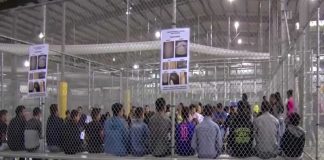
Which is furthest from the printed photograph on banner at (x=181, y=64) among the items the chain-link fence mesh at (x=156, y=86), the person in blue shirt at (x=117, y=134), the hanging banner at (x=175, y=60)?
the person in blue shirt at (x=117, y=134)

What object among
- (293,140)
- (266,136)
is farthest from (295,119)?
(266,136)

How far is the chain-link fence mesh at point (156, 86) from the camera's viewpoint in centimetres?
824

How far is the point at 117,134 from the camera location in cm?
884

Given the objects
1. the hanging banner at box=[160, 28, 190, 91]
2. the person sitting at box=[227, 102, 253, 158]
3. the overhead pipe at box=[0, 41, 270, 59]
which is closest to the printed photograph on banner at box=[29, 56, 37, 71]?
the hanging banner at box=[160, 28, 190, 91]

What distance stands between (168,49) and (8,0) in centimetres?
1040

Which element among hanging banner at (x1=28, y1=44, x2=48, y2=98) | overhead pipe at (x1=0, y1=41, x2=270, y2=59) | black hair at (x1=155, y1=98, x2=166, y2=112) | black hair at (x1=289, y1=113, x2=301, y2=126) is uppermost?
overhead pipe at (x1=0, y1=41, x2=270, y2=59)

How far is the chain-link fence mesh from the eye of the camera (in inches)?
324

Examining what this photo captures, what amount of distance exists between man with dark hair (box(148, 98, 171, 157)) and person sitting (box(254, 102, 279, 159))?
5.29 feet

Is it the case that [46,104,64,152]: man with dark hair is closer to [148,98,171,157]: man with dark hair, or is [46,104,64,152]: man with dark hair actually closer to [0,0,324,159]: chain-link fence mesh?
[0,0,324,159]: chain-link fence mesh

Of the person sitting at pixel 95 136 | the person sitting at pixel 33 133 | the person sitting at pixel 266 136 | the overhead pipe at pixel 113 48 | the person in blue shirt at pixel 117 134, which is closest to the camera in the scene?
the person sitting at pixel 266 136

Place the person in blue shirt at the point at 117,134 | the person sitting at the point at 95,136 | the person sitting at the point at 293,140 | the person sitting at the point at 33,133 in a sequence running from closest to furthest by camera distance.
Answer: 1. the person sitting at the point at 293,140
2. the person in blue shirt at the point at 117,134
3. the person sitting at the point at 95,136
4. the person sitting at the point at 33,133

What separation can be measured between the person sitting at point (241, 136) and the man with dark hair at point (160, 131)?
3.79 feet

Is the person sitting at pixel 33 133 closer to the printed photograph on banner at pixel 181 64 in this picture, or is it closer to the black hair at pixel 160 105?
the black hair at pixel 160 105

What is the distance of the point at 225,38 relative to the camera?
31312mm
